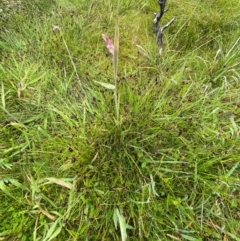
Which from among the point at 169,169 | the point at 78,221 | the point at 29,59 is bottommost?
the point at 78,221

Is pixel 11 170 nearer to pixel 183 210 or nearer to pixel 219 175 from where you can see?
pixel 183 210

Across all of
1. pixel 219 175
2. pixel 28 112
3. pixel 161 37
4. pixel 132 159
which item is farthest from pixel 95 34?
pixel 219 175

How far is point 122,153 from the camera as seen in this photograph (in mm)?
1493

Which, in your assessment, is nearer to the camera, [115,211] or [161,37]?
[115,211]

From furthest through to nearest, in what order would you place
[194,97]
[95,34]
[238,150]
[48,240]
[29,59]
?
[95,34]
[29,59]
[194,97]
[238,150]
[48,240]

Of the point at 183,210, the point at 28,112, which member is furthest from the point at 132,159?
the point at 28,112

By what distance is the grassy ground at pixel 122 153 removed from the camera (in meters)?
1.40

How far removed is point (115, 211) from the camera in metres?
1.38

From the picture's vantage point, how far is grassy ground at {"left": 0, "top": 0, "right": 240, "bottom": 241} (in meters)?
1.40

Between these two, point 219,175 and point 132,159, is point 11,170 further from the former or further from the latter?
point 219,175

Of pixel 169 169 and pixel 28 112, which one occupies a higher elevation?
pixel 28 112

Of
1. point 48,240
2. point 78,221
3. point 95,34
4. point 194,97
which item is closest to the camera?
point 48,240

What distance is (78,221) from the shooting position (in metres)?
1.41

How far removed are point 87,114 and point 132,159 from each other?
1.02ft
